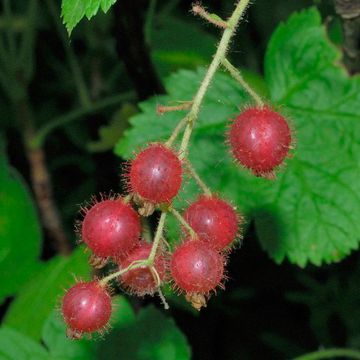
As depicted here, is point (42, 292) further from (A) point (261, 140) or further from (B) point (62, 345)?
(A) point (261, 140)

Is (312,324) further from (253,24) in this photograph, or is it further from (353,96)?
(253,24)

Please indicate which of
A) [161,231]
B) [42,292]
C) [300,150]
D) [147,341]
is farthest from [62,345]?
[161,231]

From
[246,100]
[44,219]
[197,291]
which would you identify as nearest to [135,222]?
[197,291]

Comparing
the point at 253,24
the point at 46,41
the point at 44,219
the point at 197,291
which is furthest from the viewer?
the point at 46,41

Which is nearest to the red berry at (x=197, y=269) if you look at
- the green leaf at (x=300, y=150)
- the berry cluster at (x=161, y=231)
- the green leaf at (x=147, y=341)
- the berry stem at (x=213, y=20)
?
the berry cluster at (x=161, y=231)

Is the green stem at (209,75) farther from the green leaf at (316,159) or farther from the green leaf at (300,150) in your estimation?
the green leaf at (316,159)

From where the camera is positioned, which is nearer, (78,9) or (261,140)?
(261,140)
